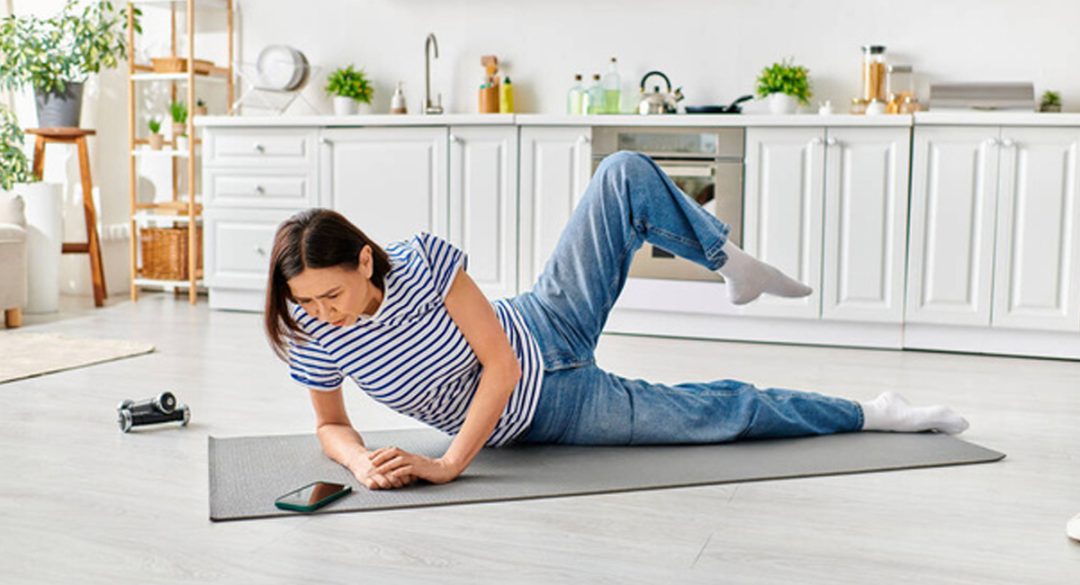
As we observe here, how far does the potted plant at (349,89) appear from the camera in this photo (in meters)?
5.50

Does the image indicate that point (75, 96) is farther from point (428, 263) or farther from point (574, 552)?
point (574, 552)

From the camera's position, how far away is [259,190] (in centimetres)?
536

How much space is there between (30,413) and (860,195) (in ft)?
9.77

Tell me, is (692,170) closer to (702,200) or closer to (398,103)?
(702,200)

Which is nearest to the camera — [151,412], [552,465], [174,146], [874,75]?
[552,465]

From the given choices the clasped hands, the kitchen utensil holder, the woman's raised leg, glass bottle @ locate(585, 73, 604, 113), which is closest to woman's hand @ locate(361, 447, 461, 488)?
the clasped hands

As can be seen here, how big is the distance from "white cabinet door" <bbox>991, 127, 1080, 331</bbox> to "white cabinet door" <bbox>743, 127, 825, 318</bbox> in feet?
2.16

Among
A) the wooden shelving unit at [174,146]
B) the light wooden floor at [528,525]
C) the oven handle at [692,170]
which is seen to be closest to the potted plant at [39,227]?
the wooden shelving unit at [174,146]

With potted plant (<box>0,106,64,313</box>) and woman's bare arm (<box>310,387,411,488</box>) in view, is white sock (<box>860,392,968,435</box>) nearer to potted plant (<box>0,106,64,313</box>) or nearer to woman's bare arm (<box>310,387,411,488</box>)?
woman's bare arm (<box>310,387,411,488</box>)

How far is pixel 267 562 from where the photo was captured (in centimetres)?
194

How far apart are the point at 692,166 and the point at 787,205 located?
40cm

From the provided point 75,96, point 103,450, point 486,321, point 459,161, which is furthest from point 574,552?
point 75,96

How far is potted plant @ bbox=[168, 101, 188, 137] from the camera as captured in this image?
5816mm

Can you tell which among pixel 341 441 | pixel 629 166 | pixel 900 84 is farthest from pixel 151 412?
pixel 900 84
